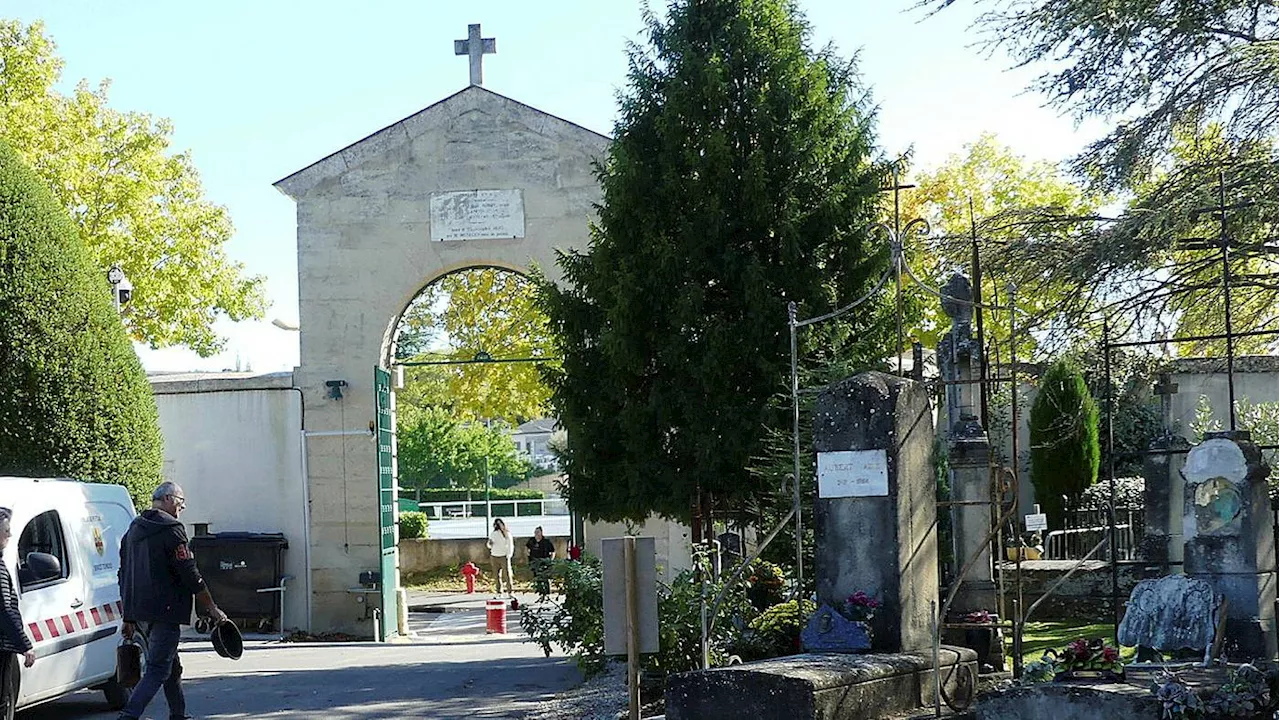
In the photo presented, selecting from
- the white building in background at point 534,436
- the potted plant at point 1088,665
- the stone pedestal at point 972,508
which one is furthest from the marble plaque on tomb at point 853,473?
the white building in background at point 534,436

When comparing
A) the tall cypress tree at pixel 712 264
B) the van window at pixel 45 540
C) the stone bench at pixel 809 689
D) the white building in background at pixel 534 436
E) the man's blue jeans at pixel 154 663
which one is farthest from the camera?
the white building in background at pixel 534 436

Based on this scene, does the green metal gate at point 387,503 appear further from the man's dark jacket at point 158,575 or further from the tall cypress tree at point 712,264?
the man's dark jacket at point 158,575

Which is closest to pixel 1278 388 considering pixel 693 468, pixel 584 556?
pixel 693 468

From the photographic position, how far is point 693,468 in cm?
1458

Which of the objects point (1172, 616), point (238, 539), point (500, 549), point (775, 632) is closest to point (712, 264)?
point (775, 632)

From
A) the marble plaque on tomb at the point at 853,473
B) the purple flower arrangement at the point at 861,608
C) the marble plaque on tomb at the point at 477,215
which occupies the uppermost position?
the marble plaque on tomb at the point at 477,215

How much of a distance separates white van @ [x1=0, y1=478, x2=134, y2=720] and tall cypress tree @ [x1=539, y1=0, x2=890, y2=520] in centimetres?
484

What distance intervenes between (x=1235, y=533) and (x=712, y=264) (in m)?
6.05

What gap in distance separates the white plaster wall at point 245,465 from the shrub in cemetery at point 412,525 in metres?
14.3

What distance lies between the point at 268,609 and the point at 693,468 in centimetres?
859

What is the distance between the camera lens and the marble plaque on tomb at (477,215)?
2067 centimetres

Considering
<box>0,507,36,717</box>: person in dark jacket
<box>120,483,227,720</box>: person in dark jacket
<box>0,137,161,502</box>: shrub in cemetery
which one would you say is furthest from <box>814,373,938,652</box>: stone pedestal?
<box>0,137,161,502</box>: shrub in cemetery

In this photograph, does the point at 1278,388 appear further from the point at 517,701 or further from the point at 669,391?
the point at 517,701

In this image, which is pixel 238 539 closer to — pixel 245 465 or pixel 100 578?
pixel 245 465
